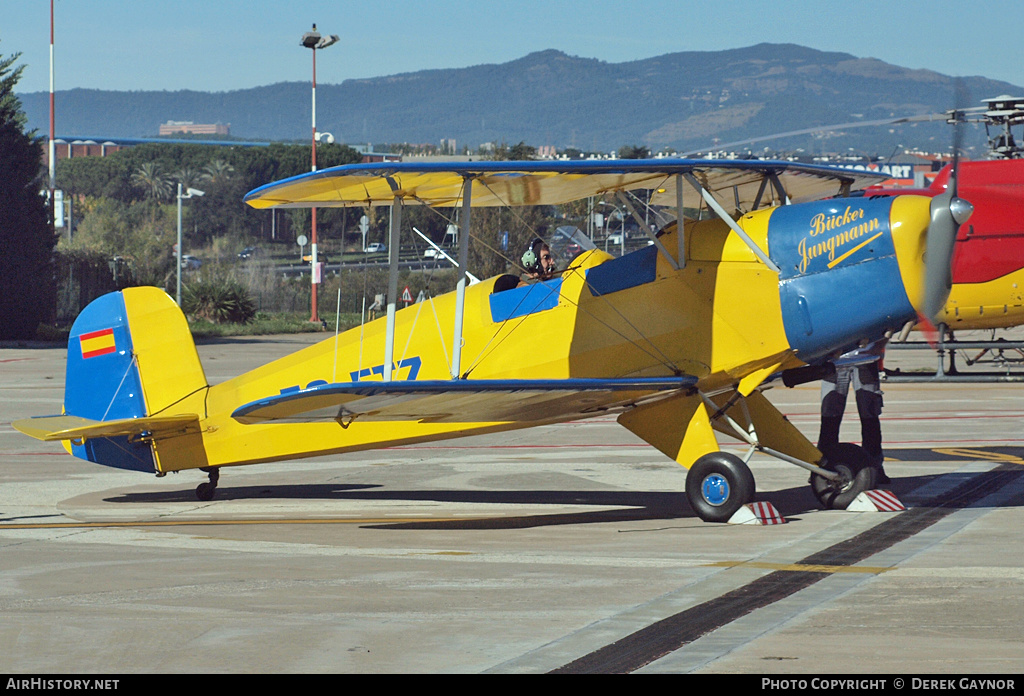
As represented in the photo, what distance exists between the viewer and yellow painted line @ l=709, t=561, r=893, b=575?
6.98m

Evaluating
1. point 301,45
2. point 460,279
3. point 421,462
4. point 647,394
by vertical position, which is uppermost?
point 301,45

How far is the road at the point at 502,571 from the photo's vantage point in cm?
513

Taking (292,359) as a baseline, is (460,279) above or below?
above

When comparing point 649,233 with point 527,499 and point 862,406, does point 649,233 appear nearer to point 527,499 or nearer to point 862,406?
point 862,406

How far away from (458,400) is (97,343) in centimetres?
428

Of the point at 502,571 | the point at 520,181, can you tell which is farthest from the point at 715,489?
the point at 520,181

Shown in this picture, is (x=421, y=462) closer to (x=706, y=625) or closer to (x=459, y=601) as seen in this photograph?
(x=459, y=601)

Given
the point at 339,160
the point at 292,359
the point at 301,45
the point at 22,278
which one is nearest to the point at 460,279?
the point at 292,359

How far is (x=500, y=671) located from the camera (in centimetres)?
484

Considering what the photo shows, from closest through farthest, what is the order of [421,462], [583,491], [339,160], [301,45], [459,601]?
1. [459,601]
2. [583,491]
3. [421,462]
4. [301,45]
5. [339,160]

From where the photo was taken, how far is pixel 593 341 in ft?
31.6

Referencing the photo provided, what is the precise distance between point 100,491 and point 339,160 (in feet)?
294
